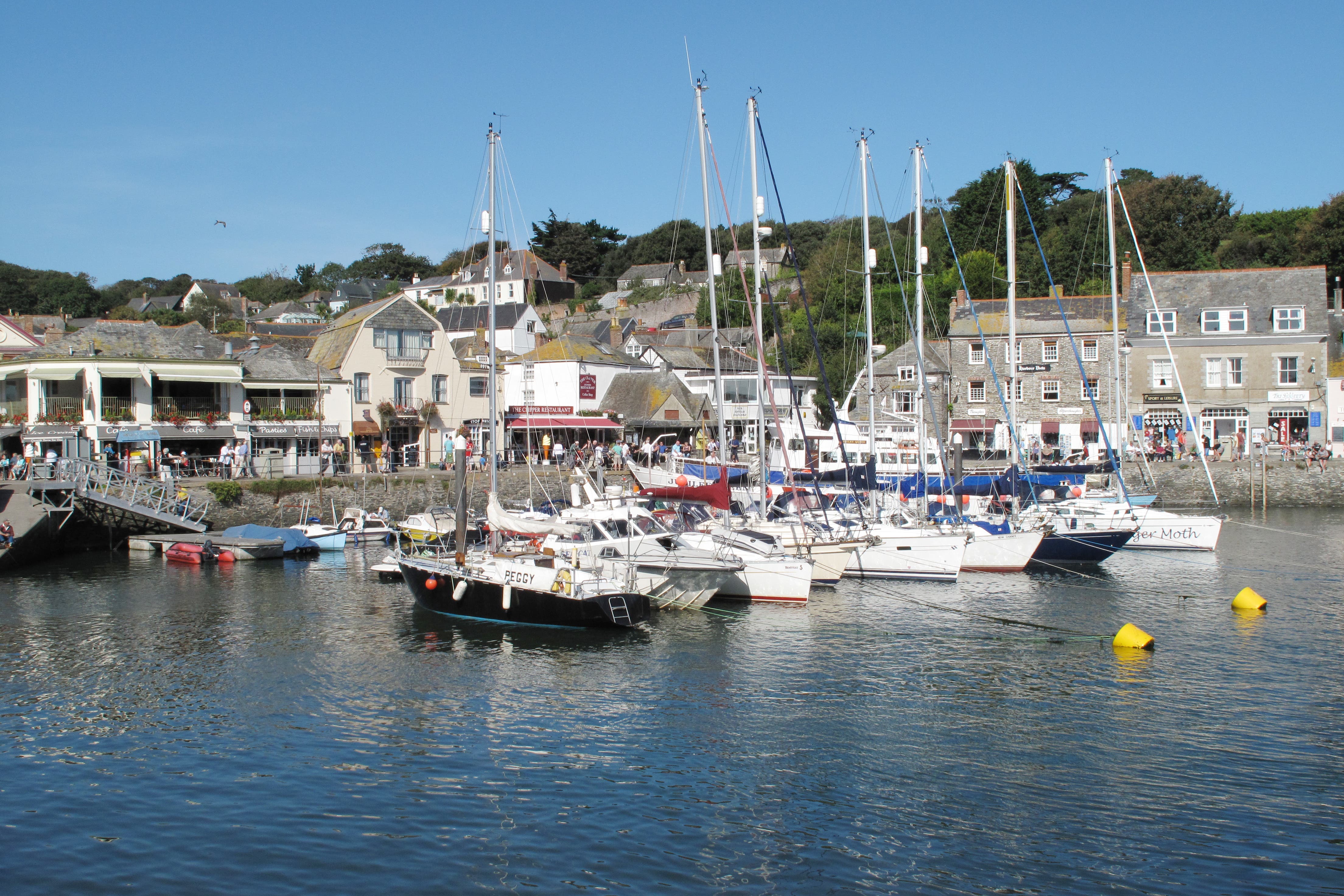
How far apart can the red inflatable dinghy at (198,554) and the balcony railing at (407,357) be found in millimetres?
20787

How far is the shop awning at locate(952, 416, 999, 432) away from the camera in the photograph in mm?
69562

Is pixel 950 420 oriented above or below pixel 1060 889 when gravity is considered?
above

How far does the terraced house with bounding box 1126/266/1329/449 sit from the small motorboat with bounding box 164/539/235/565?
54182 millimetres

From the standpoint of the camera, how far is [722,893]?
42.6ft

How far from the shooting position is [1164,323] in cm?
6606

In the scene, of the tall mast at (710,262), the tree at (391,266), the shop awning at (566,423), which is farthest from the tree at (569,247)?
the tall mast at (710,262)

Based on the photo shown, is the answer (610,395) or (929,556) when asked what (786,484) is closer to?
(929,556)

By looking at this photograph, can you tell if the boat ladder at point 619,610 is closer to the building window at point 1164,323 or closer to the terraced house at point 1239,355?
the terraced house at point 1239,355

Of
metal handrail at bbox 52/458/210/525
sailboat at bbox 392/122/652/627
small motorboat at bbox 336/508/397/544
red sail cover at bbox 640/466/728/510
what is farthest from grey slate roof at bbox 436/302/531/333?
sailboat at bbox 392/122/652/627

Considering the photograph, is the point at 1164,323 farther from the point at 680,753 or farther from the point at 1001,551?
the point at 680,753

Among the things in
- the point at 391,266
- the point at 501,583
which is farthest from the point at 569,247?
the point at 501,583

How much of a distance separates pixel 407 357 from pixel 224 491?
16.1 metres

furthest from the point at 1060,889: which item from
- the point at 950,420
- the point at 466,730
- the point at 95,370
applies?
the point at 950,420

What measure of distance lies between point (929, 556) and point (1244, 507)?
33780mm
